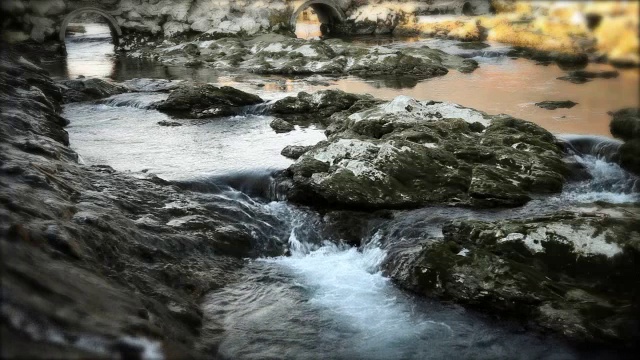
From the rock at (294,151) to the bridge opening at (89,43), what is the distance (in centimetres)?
1931

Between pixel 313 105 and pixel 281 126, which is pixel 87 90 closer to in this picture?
pixel 281 126

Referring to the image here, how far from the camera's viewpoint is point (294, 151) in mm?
15039

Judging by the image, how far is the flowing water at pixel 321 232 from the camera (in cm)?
684

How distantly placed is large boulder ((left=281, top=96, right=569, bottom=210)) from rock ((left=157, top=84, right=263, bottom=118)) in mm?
8101

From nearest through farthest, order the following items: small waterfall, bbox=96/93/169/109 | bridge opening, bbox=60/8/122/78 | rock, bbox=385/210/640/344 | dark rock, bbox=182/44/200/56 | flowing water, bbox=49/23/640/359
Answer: flowing water, bbox=49/23/640/359 → rock, bbox=385/210/640/344 → small waterfall, bbox=96/93/169/109 → bridge opening, bbox=60/8/122/78 → dark rock, bbox=182/44/200/56

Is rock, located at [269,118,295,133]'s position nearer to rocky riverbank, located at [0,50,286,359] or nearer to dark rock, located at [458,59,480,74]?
rocky riverbank, located at [0,50,286,359]

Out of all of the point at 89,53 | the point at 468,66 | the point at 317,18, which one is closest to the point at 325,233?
the point at 468,66

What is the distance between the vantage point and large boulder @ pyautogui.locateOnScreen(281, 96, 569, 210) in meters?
11.1

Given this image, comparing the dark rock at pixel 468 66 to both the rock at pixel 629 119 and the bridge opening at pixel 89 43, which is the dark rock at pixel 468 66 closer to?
the bridge opening at pixel 89 43

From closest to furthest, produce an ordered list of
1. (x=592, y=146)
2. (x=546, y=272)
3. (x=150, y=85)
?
1. (x=546, y=272)
2. (x=592, y=146)
3. (x=150, y=85)

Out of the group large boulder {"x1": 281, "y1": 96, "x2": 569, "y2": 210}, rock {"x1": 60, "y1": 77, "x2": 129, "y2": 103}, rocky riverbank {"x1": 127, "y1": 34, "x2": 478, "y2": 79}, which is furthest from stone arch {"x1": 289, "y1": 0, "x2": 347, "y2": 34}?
large boulder {"x1": 281, "y1": 96, "x2": 569, "y2": 210}

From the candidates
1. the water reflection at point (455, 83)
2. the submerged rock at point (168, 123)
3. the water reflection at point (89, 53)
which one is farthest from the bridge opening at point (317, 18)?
the submerged rock at point (168, 123)

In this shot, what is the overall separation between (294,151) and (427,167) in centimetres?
Result: 456

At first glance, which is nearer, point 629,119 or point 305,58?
point 629,119
